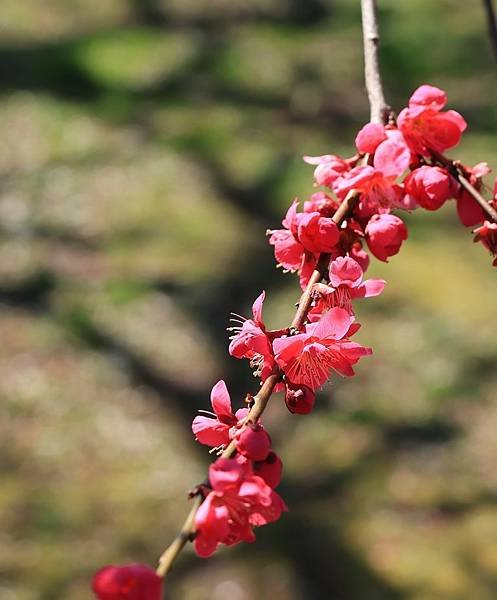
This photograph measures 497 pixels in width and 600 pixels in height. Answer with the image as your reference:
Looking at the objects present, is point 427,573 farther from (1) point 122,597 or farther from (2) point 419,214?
(1) point 122,597

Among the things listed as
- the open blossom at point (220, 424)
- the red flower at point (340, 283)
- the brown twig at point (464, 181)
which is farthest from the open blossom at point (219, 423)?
the brown twig at point (464, 181)

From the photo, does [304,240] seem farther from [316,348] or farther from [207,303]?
[207,303]

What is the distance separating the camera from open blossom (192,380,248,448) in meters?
0.94

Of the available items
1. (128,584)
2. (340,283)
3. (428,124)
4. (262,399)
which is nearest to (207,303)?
(428,124)

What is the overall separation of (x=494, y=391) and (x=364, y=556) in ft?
2.55

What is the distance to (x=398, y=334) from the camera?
3.49 meters

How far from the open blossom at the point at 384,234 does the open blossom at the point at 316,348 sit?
0.12 meters

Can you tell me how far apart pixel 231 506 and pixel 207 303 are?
9.24 ft

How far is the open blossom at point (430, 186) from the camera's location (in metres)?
1.06

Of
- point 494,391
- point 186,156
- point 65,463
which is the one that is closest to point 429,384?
point 494,391

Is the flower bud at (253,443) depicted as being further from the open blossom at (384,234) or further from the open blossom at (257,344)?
the open blossom at (384,234)

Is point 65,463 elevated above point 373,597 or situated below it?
above

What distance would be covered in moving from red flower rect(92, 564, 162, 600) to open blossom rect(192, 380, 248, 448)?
19 cm

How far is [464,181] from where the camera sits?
3.59ft
